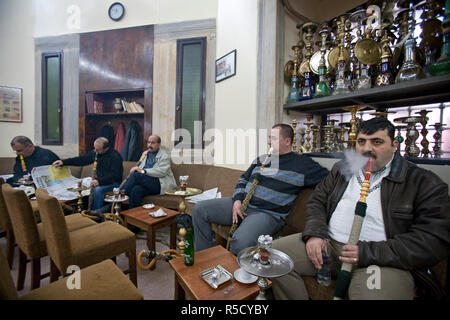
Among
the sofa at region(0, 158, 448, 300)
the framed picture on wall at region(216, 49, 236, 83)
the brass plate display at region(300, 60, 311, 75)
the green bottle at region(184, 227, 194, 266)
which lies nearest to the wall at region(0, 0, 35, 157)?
the sofa at region(0, 158, 448, 300)

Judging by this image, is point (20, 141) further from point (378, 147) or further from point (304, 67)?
point (378, 147)

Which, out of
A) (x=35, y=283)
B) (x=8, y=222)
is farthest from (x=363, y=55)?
(x=8, y=222)

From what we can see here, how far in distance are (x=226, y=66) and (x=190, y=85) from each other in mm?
799

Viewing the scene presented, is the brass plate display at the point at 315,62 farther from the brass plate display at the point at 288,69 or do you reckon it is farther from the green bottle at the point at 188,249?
the green bottle at the point at 188,249

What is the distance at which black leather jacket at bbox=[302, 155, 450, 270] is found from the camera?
87 centimetres

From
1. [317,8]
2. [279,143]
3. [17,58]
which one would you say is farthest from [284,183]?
[17,58]

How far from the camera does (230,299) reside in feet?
2.90

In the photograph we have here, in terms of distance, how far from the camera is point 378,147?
1.06 meters

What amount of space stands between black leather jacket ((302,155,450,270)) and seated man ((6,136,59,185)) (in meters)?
3.53

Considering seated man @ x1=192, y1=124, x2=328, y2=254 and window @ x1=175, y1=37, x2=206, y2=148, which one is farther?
window @ x1=175, y1=37, x2=206, y2=148

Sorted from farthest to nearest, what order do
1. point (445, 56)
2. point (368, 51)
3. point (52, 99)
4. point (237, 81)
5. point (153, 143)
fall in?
point (52, 99) < point (153, 143) < point (237, 81) < point (368, 51) < point (445, 56)

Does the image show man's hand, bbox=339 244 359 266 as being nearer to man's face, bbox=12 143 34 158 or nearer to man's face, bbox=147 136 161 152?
man's face, bbox=147 136 161 152
